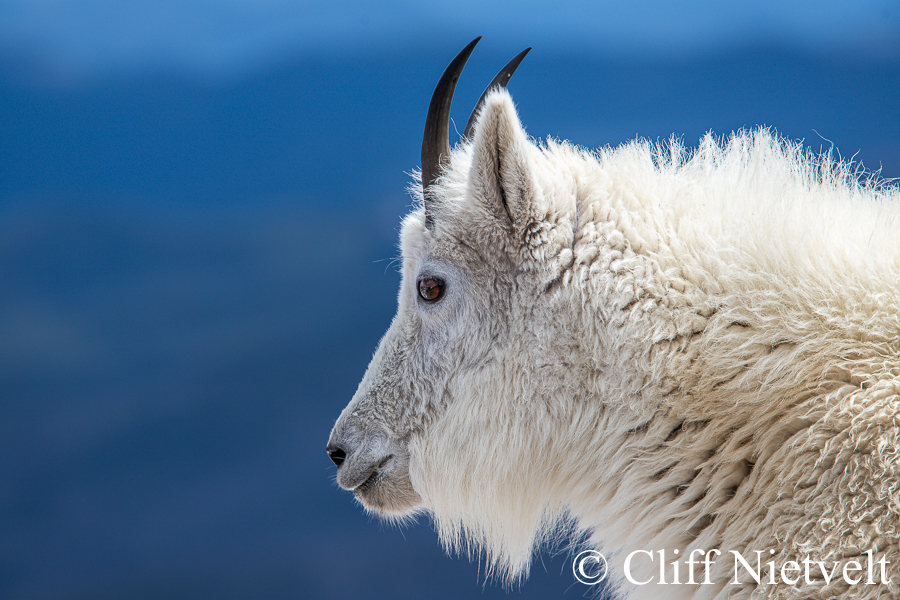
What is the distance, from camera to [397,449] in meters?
2.48

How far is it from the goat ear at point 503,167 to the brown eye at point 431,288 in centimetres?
35

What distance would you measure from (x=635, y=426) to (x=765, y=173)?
0.98 meters

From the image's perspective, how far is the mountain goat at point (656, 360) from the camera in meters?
1.74

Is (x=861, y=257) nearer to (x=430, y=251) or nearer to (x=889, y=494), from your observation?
(x=889, y=494)

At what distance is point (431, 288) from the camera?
2.33m

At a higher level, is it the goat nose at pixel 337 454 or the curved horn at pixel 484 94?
the curved horn at pixel 484 94

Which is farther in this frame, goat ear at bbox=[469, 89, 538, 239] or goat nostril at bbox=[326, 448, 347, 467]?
goat nostril at bbox=[326, 448, 347, 467]

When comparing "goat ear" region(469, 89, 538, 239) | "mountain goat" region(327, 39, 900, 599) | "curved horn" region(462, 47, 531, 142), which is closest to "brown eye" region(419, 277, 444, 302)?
"mountain goat" region(327, 39, 900, 599)

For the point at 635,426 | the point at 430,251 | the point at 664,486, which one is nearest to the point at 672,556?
the point at 664,486

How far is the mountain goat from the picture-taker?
174cm

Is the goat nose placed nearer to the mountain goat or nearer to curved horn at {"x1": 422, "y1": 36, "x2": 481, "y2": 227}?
the mountain goat

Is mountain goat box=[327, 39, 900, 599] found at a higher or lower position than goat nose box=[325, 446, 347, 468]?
higher

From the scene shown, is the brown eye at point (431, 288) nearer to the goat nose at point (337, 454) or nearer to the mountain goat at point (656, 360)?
the mountain goat at point (656, 360)

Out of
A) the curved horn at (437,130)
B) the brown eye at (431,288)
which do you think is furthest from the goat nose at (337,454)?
the curved horn at (437,130)
